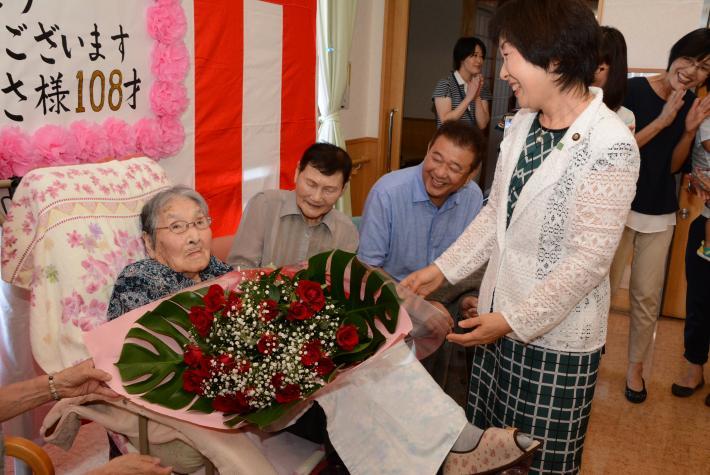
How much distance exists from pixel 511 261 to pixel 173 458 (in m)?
0.93

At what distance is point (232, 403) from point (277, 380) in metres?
0.12

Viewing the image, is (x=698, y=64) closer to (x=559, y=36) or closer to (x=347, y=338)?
(x=559, y=36)

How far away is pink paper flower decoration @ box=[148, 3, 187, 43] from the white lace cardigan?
5.84ft

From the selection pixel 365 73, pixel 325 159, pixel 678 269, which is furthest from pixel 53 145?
pixel 678 269

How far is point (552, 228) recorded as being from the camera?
4.42 feet

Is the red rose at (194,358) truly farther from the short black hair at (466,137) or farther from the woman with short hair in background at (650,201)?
the woman with short hair in background at (650,201)

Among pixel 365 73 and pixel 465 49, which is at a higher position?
pixel 465 49

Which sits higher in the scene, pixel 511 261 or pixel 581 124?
pixel 581 124

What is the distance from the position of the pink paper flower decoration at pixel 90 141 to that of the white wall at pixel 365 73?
2.28 m

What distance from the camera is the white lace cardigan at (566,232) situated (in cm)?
128

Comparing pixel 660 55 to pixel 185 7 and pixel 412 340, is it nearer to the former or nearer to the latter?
pixel 185 7


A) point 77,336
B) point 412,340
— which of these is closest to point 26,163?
point 77,336

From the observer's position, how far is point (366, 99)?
4848 mm

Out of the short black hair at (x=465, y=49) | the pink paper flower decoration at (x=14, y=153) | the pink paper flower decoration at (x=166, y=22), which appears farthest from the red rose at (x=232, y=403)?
the short black hair at (x=465, y=49)
